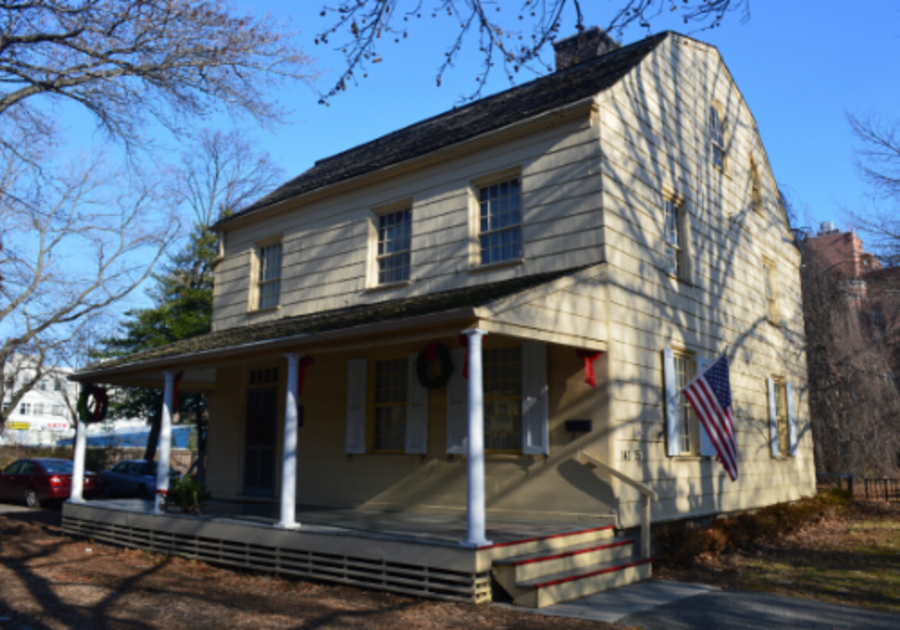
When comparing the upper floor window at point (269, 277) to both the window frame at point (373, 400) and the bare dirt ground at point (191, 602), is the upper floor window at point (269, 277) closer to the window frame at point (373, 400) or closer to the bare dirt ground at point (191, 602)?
the window frame at point (373, 400)

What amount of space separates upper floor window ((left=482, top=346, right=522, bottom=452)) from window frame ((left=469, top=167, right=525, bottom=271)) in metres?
1.34

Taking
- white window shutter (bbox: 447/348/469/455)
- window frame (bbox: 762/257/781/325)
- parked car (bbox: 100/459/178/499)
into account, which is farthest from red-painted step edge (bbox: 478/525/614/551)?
parked car (bbox: 100/459/178/499)

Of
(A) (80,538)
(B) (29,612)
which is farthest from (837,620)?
(A) (80,538)

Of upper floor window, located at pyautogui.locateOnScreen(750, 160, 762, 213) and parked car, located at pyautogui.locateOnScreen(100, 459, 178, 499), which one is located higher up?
upper floor window, located at pyautogui.locateOnScreen(750, 160, 762, 213)

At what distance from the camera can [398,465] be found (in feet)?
36.0

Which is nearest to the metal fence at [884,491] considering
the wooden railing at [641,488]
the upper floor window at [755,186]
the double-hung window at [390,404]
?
the upper floor window at [755,186]

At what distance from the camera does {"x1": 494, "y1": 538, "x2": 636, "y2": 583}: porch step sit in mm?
6812

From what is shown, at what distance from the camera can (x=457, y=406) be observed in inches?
403

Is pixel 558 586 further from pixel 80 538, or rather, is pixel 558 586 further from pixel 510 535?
pixel 80 538

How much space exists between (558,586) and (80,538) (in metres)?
9.17

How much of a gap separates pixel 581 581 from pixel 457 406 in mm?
3536

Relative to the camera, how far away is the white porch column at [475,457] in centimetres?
691

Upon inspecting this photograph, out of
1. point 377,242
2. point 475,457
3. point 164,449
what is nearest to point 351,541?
point 475,457

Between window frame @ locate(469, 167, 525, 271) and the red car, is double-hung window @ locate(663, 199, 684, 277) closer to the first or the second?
window frame @ locate(469, 167, 525, 271)
